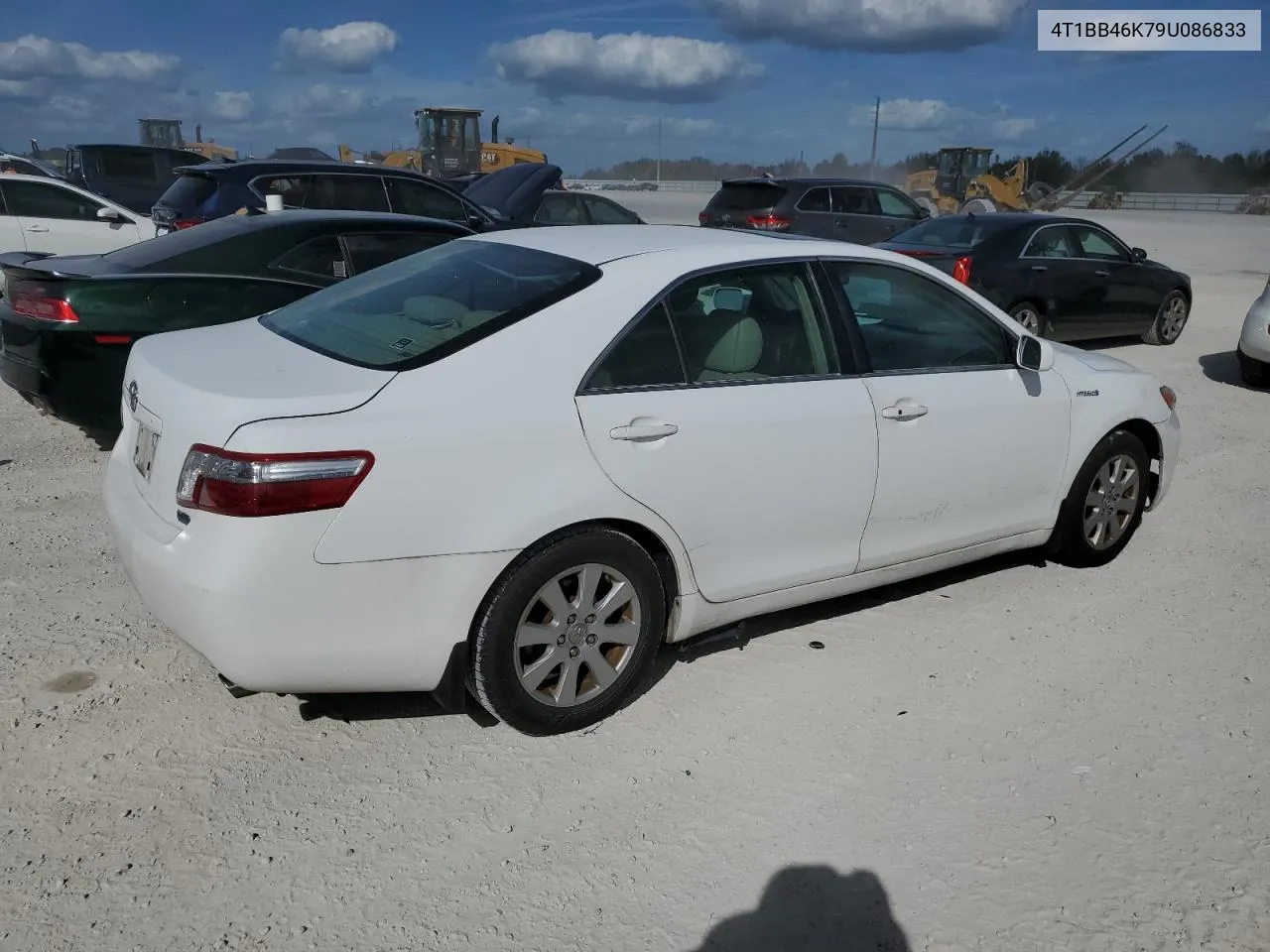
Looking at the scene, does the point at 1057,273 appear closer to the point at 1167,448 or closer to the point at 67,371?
the point at 1167,448

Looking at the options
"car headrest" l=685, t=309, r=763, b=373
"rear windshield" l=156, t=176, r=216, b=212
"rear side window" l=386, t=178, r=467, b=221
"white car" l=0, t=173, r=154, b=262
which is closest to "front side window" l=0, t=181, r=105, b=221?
"white car" l=0, t=173, r=154, b=262

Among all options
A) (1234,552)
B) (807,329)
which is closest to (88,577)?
(807,329)

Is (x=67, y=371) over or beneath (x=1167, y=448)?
over

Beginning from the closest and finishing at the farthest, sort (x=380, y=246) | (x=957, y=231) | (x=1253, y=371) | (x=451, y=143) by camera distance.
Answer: (x=380, y=246) < (x=1253, y=371) < (x=957, y=231) < (x=451, y=143)

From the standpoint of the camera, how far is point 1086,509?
4773 mm

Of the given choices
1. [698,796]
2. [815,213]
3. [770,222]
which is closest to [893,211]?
[815,213]

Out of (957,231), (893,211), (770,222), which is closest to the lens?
(957,231)

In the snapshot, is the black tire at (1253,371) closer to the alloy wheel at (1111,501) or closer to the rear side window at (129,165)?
the alloy wheel at (1111,501)

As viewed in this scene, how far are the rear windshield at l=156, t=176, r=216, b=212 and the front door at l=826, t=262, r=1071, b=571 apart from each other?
25.9ft

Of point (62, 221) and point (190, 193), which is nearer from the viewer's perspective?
point (190, 193)

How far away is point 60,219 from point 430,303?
1029 centimetres

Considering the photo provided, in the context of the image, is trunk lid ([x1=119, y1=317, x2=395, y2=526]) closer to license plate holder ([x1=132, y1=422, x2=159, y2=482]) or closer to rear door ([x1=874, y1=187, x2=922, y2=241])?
license plate holder ([x1=132, y1=422, x2=159, y2=482])

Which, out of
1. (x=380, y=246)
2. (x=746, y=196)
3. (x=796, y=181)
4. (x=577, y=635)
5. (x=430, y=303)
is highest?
(x=796, y=181)

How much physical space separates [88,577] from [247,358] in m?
1.73
